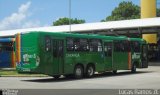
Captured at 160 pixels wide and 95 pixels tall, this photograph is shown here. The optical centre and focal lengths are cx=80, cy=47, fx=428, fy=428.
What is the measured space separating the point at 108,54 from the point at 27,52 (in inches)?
287

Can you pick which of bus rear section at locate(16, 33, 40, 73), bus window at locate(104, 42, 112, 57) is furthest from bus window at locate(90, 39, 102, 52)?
bus rear section at locate(16, 33, 40, 73)

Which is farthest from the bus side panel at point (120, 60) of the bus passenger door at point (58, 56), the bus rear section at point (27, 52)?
the bus rear section at point (27, 52)

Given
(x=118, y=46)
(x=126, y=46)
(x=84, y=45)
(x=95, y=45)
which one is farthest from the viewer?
(x=126, y=46)

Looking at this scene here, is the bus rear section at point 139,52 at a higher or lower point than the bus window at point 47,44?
lower

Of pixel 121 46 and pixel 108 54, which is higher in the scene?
pixel 121 46

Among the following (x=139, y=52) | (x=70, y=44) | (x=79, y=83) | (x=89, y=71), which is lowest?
(x=79, y=83)

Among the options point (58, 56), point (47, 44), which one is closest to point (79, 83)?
point (58, 56)

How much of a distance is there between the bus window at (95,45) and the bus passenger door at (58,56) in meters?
3.21

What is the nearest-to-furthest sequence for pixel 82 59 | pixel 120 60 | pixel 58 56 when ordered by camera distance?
pixel 58 56 → pixel 82 59 → pixel 120 60

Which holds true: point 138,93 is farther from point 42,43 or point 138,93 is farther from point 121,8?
point 121,8

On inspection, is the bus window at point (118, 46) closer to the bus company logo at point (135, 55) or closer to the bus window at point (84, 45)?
the bus company logo at point (135, 55)

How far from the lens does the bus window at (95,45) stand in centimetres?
2709

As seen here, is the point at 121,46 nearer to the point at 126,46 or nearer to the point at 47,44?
the point at 126,46

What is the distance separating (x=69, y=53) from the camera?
24.9 meters
